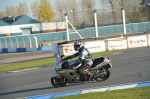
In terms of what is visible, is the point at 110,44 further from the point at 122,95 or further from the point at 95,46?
the point at 122,95

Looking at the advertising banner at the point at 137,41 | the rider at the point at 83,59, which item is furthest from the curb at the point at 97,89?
the advertising banner at the point at 137,41

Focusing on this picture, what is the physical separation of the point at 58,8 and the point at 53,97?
139ft

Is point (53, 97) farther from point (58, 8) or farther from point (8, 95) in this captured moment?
point (58, 8)

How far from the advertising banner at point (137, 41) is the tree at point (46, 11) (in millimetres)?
26132

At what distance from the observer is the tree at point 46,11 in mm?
54719

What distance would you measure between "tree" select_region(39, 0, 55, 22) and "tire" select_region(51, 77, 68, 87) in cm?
4272

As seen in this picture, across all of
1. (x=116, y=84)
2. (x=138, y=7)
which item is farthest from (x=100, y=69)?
(x=138, y=7)

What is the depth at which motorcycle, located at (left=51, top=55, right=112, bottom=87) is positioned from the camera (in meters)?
11.9

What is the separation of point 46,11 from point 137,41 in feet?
97.3

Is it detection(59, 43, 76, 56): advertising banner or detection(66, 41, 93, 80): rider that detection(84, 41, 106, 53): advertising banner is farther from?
detection(66, 41, 93, 80): rider

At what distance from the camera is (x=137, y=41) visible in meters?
30.6

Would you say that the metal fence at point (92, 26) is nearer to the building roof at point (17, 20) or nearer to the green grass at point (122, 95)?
the building roof at point (17, 20)

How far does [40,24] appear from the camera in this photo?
61.4 metres

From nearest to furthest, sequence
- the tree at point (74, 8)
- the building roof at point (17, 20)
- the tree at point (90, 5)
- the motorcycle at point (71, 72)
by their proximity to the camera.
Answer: the motorcycle at point (71, 72), the tree at point (74, 8), the tree at point (90, 5), the building roof at point (17, 20)
